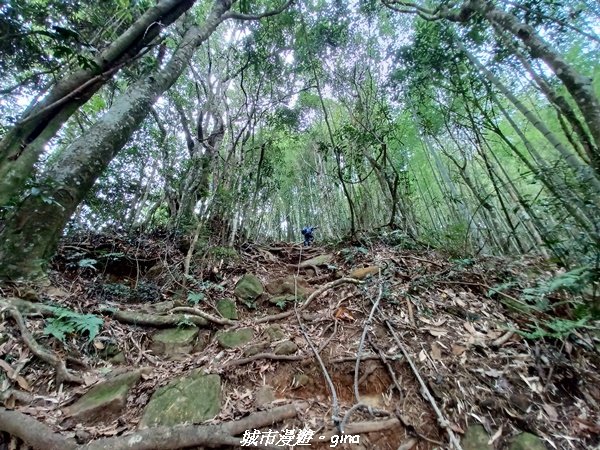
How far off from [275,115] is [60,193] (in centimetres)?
547

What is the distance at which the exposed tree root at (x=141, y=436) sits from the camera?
1.43 m

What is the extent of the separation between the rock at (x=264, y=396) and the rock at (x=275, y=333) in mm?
533

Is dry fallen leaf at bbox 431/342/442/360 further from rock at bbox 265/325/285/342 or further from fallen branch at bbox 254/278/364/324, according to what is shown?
rock at bbox 265/325/285/342

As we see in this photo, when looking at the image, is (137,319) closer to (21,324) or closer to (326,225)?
(21,324)

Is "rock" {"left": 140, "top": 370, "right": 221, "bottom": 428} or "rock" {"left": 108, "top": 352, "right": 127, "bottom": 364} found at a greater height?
"rock" {"left": 108, "top": 352, "right": 127, "bottom": 364}

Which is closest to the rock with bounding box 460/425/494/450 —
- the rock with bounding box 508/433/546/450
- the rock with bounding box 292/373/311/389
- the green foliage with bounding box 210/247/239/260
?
the rock with bounding box 508/433/546/450

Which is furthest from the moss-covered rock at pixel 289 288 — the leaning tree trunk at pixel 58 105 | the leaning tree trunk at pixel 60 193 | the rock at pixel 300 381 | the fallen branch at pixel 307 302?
the leaning tree trunk at pixel 58 105

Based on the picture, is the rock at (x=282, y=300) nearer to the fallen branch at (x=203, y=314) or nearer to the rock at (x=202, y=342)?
the fallen branch at (x=203, y=314)

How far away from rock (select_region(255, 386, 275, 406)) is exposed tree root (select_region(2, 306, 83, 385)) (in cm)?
128

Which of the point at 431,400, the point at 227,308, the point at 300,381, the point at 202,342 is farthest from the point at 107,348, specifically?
the point at 431,400

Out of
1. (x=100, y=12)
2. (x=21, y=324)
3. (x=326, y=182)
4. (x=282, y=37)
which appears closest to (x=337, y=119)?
(x=326, y=182)

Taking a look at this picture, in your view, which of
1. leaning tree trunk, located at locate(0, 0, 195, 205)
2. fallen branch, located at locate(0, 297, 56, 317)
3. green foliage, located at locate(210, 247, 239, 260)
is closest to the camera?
fallen branch, located at locate(0, 297, 56, 317)

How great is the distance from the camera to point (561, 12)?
390cm

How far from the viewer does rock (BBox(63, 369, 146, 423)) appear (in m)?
1.71
